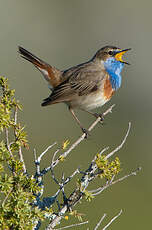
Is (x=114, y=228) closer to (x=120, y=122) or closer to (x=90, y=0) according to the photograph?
(x=120, y=122)

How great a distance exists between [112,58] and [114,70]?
254mm

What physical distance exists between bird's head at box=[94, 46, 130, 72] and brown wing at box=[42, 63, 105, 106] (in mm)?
162

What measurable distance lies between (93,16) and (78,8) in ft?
2.77

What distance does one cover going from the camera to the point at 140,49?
70.8ft

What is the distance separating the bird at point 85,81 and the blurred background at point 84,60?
82 cm

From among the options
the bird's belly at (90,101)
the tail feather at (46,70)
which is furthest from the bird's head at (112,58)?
the tail feather at (46,70)

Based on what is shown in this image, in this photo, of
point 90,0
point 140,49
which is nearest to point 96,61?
point 140,49

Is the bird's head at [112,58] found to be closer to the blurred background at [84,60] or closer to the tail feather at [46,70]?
the tail feather at [46,70]

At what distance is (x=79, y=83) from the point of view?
24.6 feet

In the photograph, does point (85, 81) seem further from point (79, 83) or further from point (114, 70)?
point (114, 70)

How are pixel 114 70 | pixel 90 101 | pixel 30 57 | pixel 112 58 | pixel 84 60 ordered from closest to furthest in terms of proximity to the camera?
1. pixel 30 57
2. pixel 90 101
3. pixel 114 70
4. pixel 112 58
5. pixel 84 60

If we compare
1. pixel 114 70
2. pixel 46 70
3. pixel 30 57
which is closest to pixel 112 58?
pixel 114 70

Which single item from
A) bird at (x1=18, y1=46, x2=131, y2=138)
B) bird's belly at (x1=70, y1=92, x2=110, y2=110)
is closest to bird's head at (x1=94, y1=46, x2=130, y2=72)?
bird at (x1=18, y1=46, x2=131, y2=138)

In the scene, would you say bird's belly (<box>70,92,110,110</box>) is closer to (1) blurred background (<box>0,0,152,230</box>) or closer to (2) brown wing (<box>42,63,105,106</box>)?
(2) brown wing (<box>42,63,105,106</box>)
